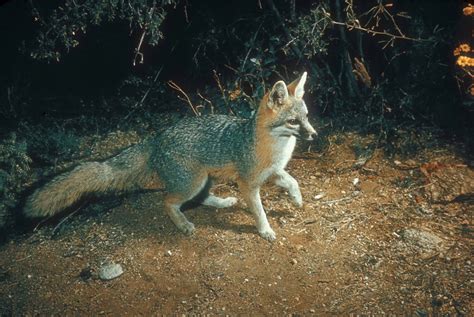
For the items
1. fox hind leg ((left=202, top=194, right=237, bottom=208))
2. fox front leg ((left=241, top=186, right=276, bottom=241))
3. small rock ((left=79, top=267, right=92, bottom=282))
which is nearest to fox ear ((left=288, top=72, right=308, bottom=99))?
fox front leg ((left=241, top=186, right=276, bottom=241))

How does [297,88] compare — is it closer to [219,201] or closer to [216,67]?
[219,201]

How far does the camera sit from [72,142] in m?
6.72

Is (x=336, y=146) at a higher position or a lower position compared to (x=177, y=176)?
lower

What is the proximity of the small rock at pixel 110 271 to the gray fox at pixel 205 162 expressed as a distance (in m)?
0.84

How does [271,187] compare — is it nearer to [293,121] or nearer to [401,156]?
[293,121]

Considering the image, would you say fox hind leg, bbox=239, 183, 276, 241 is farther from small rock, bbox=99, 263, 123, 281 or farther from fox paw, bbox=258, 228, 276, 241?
small rock, bbox=99, 263, 123, 281

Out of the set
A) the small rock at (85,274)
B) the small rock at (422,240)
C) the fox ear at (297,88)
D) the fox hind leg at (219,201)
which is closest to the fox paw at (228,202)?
the fox hind leg at (219,201)

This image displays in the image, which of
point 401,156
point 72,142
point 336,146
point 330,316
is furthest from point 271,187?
point 72,142

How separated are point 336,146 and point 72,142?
13.3 ft

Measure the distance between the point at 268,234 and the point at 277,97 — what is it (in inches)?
57.9

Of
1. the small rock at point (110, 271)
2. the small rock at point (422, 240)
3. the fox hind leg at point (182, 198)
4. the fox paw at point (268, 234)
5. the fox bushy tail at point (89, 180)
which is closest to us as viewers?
the small rock at point (422, 240)

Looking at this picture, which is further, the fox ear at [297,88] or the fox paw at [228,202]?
the fox paw at [228,202]

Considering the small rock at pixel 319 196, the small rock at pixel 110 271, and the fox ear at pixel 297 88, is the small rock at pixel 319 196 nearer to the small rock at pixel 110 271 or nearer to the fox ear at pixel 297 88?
the fox ear at pixel 297 88

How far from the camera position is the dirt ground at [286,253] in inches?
153
